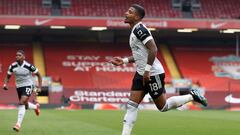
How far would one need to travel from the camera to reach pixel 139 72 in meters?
9.81

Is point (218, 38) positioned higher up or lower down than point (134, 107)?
lower down

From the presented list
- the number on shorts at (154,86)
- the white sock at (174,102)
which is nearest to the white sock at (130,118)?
the number on shorts at (154,86)

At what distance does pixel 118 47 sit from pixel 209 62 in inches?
284

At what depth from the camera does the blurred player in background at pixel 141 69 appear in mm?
9492

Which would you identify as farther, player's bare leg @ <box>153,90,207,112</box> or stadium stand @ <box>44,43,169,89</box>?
stadium stand @ <box>44,43,169,89</box>

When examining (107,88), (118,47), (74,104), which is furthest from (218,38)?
(74,104)

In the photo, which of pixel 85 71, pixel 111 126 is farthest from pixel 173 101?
pixel 85 71

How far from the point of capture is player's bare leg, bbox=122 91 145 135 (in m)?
9.45

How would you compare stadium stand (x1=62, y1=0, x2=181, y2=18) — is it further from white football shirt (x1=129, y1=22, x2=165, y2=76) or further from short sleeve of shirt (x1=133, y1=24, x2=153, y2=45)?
short sleeve of shirt (x1=133, y1=24, x2=153, y2=45)

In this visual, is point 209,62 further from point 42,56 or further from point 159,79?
point 159,79

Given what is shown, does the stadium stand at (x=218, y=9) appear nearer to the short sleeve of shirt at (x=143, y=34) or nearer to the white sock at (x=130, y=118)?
the short sleeve of shirt at (x=143, y=34)

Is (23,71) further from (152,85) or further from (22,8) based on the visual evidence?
(22,8)

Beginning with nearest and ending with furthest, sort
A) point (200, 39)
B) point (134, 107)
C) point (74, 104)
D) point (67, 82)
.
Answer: point (134, 107), point (74, 104), point (67, 82), point (200, 39)

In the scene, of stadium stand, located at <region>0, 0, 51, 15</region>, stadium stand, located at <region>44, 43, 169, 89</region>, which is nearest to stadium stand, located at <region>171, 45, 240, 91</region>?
stadium stand, located at <region>44, 43, 169, 89</region>
